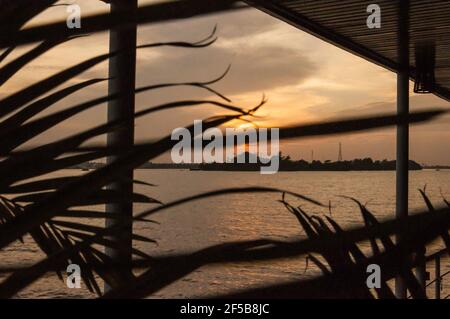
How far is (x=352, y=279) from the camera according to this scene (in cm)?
30

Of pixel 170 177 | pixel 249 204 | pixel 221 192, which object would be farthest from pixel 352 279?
pixel 170 177

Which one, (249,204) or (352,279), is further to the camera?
(249,204)

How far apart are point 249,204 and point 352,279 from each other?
6044cm

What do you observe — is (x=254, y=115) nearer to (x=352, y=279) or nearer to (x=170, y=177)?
(x=352, y=279)

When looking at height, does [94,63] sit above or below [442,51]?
below

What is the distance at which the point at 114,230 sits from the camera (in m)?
0.35

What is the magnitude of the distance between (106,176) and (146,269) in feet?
0.17

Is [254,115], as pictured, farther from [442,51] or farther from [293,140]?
[442,51]
